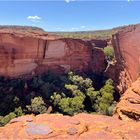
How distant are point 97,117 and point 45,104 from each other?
929 inches

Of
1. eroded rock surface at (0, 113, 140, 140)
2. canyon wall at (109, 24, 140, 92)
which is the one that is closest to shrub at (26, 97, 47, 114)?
canyon wall at (109, 24, 140, 92)

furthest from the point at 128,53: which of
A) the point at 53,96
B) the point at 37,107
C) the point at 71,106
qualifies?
the point at 37,107

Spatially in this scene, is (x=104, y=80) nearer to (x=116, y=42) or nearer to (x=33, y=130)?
(x=116, y=42)

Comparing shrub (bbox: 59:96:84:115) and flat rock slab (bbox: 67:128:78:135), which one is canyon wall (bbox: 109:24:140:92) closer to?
shrub (bbox: 59:96:84:115)

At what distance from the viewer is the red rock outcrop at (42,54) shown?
36094 millimetres

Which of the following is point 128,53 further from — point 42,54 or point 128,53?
point 42,54

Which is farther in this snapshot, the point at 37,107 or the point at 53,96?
the point at 53,96

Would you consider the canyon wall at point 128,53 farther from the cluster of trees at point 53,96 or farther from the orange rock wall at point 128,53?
the cluster of trees at point 53,96

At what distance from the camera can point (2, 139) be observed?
665 centimetres

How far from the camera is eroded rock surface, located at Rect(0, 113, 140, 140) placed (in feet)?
22.4

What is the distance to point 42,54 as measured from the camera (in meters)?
39.5

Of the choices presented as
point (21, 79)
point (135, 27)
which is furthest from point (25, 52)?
point (135, 27)

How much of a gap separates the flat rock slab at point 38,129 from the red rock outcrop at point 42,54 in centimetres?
2929

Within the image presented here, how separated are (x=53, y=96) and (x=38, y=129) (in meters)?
26.4
